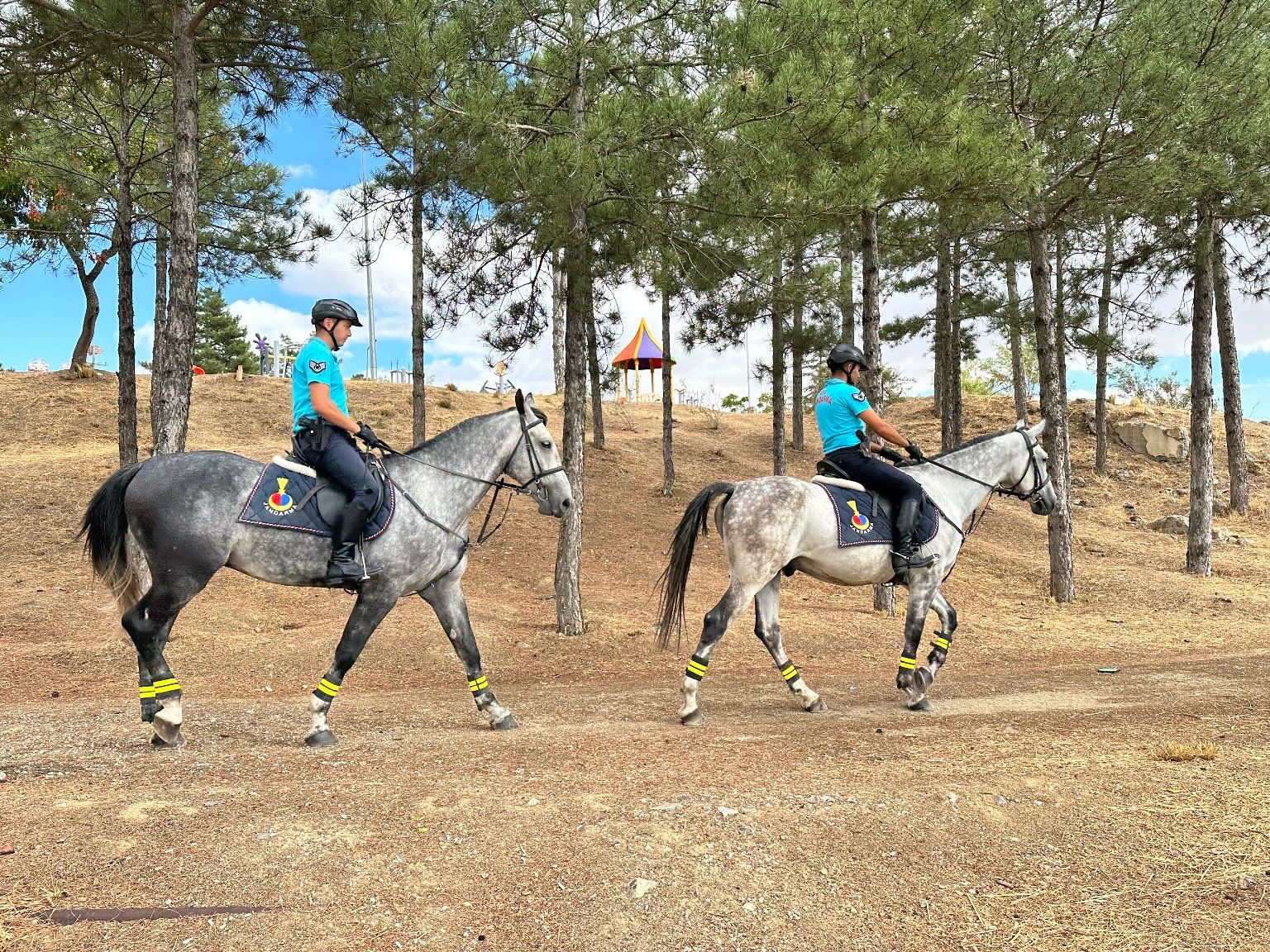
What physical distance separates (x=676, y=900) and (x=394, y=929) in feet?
3.90

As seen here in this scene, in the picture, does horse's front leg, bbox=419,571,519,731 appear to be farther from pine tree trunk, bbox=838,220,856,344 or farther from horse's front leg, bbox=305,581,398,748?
pine tree trunk, bbox=838,220,856,344

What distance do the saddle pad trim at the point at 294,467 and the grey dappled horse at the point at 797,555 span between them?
3.06 metres

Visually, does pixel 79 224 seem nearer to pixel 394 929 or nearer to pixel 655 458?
pixel 655 458

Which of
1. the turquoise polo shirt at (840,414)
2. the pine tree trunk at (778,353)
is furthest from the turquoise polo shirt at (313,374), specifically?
the pine tree trunk at (778,353)

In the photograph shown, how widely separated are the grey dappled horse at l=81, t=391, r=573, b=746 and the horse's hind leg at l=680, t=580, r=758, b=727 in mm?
1492

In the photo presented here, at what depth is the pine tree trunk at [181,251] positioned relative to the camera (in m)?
10.0

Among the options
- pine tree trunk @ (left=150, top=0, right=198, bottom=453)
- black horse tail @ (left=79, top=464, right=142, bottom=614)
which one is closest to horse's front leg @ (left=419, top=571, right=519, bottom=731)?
black horse tail @ (left=79, top=464, right=142, bottom=614)

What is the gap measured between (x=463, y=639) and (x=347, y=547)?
125 cm

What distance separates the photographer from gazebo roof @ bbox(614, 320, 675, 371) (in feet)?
108

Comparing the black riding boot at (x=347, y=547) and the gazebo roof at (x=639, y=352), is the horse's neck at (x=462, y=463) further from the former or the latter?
the gazebo roof at (x=639, y=352)

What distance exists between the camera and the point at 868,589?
1583cm

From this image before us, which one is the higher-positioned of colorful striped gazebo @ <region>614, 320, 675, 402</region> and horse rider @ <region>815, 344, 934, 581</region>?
colorful striped gazebo @ <region>614, 320, 675, 402</region>


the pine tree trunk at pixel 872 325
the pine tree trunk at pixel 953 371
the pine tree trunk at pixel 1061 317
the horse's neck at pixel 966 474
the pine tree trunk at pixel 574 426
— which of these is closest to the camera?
the horse's neck at pixel 966 474

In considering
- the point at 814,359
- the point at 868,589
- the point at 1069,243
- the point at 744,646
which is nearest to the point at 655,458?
the point at 814,359
